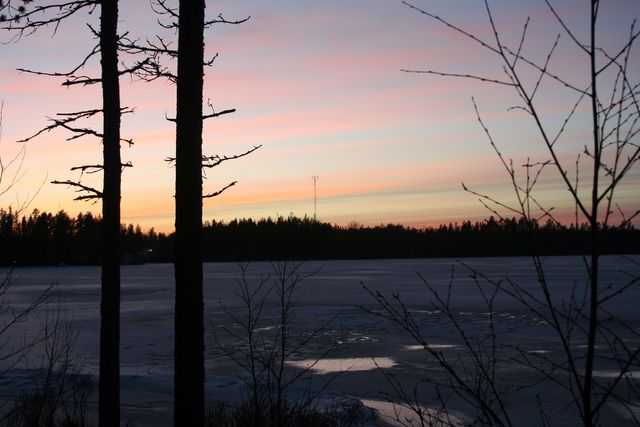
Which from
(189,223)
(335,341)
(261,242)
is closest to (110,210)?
(189,223)

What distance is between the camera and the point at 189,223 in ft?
17.9

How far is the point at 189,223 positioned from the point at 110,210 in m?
1.87

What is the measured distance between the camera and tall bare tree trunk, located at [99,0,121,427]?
6.81m

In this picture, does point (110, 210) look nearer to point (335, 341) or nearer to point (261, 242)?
point (335, 341)

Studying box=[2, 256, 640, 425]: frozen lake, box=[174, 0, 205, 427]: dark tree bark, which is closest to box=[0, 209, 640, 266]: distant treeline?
box=[2, 256, 640, 425]: frozen lake

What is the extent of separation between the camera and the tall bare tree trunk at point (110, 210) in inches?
268

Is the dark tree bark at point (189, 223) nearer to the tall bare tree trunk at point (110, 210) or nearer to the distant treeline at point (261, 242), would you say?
the tall bare tree trunk at point (110, 210)

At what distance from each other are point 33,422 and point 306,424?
2.90 meters

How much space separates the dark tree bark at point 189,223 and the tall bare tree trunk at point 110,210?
159 cm

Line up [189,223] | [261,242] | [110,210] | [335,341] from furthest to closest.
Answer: [261,242] < [335,341] < [110,210] < [189,223]

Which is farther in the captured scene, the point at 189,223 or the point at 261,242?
the point at 261,242

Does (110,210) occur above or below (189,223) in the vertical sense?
above

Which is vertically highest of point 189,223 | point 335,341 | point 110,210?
point 110,210

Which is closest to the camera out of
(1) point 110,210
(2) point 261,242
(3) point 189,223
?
(3) point 189,223
